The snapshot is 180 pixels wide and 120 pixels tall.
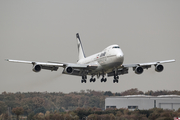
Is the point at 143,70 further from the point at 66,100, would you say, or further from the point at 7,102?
the point at 66,100

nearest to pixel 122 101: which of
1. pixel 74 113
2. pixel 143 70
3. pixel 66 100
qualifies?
pixel 66 100

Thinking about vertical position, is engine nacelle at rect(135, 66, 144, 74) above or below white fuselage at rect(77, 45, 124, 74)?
below

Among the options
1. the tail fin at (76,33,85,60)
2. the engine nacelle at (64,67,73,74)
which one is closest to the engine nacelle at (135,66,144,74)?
the engine nacelle at (64,67,73,74)

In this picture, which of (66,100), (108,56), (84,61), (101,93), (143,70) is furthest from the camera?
(101,93)

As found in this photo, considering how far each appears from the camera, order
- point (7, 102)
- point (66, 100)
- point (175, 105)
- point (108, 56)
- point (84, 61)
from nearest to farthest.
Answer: point (108, 56)
point (84, 61)
point (7, 102)
point (175, 105)
point (66, 100)

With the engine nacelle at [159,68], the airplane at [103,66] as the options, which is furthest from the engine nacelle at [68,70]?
the engine nacelle at [159,68]

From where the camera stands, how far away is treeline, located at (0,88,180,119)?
86.7 m

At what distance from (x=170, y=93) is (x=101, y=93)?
89.4 feet

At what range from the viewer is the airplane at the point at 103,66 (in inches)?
2345

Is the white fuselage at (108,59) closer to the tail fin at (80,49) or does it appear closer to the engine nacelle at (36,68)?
the engine nacelle at (36,68)

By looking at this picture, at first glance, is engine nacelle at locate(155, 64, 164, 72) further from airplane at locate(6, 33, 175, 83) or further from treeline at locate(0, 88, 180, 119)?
treeline at locate(0, 88, 180, 119)

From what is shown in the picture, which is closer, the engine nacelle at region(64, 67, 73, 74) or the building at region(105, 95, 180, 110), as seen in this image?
the engine nacelle at region(64, 67, 73, 74)

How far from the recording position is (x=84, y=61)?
236 feet

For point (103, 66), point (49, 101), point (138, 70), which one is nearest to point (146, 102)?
point (49, 101)
